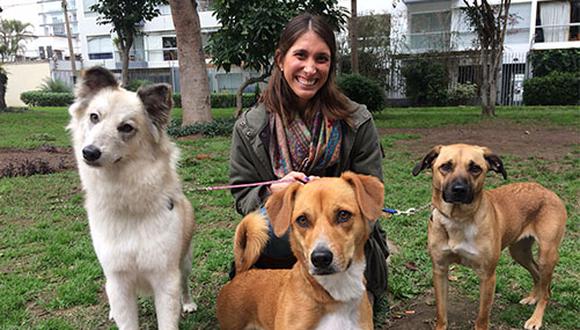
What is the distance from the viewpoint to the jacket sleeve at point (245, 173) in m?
3.65

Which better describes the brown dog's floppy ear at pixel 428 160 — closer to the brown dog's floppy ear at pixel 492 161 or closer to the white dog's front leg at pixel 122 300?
the brown dog's floppy ear at pixel 492 161

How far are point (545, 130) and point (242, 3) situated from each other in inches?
399

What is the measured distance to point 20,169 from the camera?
8867mm

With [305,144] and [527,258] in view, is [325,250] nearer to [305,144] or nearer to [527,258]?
[305,144]

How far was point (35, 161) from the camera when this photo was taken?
30.8 feet

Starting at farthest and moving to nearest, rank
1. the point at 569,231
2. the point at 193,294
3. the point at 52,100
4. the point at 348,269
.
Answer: the point at 52,100, the point at 569,231, the point at 193,294, the point at 348,269

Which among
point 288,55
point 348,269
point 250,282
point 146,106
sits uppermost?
point 288,55

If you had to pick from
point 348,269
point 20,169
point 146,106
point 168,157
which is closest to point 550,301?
point 348,269

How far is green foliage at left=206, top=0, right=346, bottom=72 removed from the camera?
1323 centimetres

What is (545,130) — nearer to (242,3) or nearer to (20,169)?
(242,3)

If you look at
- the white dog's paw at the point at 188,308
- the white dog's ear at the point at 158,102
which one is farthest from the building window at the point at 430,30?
the white dog's ear at the point at 158,102

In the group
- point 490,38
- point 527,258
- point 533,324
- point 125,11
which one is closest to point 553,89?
point 490,38

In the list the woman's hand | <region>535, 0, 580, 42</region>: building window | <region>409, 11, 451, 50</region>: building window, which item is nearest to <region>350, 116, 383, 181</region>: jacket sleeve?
the woman's hand

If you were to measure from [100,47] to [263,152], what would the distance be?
4752 centimetres
